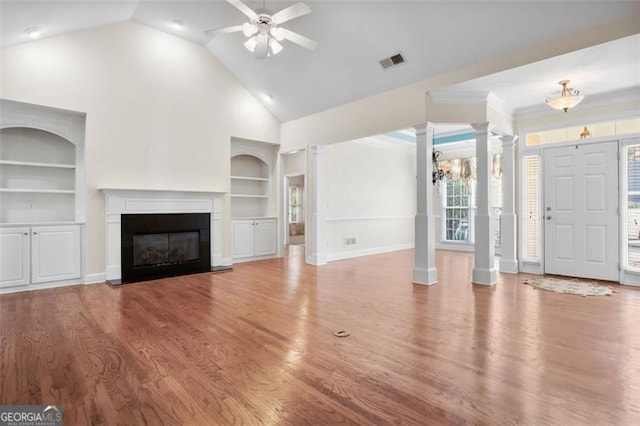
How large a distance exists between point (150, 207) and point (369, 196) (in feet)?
16.3

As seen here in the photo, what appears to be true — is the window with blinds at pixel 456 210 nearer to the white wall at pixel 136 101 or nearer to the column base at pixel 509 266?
the column base at pixel 509 266

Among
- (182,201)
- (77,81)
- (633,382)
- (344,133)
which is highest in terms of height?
(77,81)

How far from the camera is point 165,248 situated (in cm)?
568

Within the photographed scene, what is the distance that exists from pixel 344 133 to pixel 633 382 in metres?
4.92

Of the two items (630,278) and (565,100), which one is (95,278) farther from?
(630,278)

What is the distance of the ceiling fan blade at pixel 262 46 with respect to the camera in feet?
12.8

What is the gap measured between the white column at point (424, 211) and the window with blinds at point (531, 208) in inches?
86.8

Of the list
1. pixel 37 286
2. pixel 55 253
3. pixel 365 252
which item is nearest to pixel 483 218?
pixel 365 252

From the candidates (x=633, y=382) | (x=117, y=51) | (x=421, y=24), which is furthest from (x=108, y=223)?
(x=633, y=382)

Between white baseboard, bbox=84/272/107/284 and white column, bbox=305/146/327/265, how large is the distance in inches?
140

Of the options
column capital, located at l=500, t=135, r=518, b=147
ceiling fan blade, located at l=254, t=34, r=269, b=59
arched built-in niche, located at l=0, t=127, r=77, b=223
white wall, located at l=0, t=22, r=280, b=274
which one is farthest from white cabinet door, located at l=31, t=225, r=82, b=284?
column capital, located at l=500, t=135, r=518, b=147

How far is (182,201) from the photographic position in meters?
5.83

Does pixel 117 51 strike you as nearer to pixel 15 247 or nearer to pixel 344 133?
pixel 15 247

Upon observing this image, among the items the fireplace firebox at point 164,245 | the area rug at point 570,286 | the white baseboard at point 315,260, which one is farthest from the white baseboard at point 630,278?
the fireplace firebox at point 164,245
